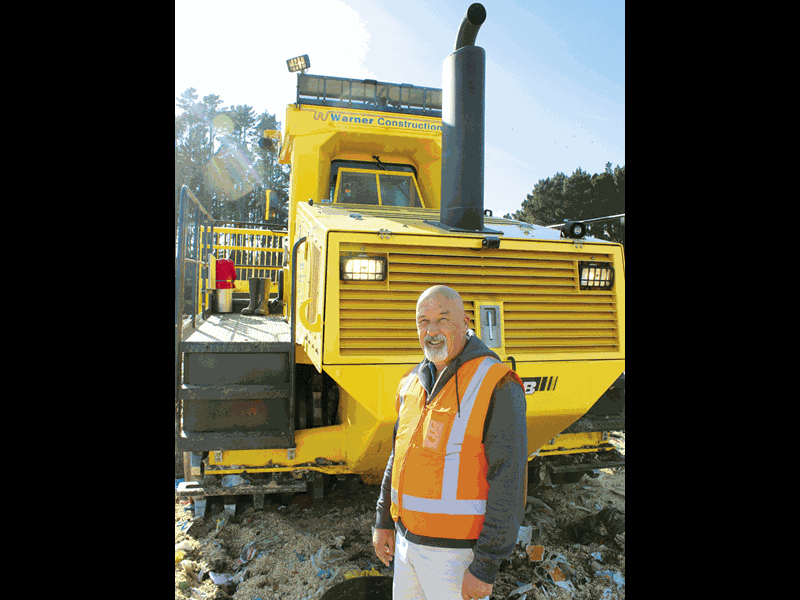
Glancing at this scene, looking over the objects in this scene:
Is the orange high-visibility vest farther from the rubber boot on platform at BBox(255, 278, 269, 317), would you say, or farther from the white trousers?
the rubber boot on platform at BBox(255, 278, 269, 317)

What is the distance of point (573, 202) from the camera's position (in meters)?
8.85

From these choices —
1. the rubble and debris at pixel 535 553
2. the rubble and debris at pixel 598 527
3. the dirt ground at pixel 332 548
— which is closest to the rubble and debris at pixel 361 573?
the dirt ground at pixel 332 548

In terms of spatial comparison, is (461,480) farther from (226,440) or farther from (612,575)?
(612,575)

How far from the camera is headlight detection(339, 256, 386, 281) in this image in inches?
115

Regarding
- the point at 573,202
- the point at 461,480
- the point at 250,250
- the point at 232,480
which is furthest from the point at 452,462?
the point at 573,202

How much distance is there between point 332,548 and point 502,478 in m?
2.34

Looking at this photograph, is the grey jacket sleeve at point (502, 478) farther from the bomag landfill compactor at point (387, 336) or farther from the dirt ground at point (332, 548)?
the dirt ground at point (332, 548)

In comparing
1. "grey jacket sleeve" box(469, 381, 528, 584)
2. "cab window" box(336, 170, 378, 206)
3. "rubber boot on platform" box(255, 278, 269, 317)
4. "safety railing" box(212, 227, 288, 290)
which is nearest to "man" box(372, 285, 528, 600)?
"grey jacket sleeve" box(469, 381, 528, 584)

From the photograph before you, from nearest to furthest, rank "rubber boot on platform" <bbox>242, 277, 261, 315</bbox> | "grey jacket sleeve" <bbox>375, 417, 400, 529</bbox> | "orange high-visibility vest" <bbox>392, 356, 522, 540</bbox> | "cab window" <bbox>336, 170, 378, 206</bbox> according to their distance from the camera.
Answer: "orange high-visibility vest" <bbox>392, 356, 522, 540</bbox> → "grey jacket sleeve" <bbox>375, 417, 400, 529</bbox> → "cab window" <bbox>336, 170, 378, 206</bbox> → "rubber boot on platform" <bbox>242, 277, 261, 315</bbox>

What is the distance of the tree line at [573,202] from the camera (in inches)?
161

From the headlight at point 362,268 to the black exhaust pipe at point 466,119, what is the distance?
0.61m

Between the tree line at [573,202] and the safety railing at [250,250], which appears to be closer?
the tree line at [573,202]

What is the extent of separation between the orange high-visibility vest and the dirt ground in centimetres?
167

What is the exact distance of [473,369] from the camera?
1995 millimetres
